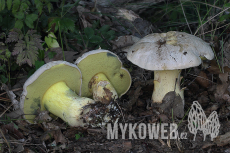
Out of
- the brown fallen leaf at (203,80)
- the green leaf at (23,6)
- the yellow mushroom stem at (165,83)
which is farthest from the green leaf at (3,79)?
the brown fallen leaf at (203,80)

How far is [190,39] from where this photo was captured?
2.43 m

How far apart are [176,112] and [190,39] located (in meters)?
0.87

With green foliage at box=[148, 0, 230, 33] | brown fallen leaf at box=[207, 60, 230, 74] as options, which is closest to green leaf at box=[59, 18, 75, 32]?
green foliage at box=[148, 0, 230, 33]

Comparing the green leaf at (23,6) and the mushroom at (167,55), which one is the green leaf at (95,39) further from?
the green leaf at (23,6)

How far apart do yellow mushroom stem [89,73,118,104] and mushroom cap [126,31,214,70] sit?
0.53 metres

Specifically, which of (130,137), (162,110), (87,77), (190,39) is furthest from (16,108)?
(190,39)

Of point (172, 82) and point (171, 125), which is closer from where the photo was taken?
point (171, 125)

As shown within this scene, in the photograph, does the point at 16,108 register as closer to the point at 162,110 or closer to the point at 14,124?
the point at 14,124

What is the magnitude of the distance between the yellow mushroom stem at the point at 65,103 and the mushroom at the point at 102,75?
0.74 feet

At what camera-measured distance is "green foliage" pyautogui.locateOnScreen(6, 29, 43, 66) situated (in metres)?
2.68

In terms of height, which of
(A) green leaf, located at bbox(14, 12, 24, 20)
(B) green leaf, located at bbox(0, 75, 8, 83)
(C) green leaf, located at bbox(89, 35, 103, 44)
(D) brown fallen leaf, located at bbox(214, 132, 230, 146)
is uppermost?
(A) green leaf, located at bbox(14, 12, 24, 20)

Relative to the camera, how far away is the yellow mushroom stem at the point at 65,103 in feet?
8.05

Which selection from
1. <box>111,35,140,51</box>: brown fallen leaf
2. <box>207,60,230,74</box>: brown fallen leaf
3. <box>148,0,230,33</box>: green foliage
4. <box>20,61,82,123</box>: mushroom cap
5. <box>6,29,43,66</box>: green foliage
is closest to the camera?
<box>20,61,82,123</box>: mushroom cap

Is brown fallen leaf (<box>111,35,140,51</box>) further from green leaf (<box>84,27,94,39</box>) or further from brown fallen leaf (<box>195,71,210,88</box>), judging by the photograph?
brown fallen leaf (<box>195,71,210,88</box>)
